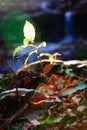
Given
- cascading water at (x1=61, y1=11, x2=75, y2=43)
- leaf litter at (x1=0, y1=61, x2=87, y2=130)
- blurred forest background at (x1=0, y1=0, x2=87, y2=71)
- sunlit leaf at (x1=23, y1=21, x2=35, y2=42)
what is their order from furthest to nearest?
cascading water at (x1=61, y1=11, x2=75, y2=43), blurred forest background at (x1=0, y1=0, x2=87, y2=71), sunlit leaf at (x1=23, y1=21, x2=35, y2=42), leaf litter at (x1=0, y1=61, x2=87, y2=130)

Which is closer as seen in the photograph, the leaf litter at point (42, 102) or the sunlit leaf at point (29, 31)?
the leaf litter at point (42, 102)

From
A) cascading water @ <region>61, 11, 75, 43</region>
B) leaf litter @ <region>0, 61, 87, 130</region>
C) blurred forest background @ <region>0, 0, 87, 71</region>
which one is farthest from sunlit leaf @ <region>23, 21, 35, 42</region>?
cascading water @ <region>61, 11, 75, 43</region>

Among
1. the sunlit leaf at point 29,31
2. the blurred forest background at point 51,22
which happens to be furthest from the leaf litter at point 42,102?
the blurred forest background at point 51,22

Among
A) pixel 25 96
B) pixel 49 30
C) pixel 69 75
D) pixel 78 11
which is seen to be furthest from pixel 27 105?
pixel 78 11

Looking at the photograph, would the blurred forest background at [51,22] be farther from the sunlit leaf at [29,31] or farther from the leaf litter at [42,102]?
the sunlit leaf at [29,31]

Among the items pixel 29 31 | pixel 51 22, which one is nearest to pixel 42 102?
pixel 29 31

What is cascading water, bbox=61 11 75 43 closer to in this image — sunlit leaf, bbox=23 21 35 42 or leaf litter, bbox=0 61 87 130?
leaf litter, bbox=0 61 87 130

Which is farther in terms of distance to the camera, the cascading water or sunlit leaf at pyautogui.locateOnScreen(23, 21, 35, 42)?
the cascading water

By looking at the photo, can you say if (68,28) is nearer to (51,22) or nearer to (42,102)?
(51,22)
